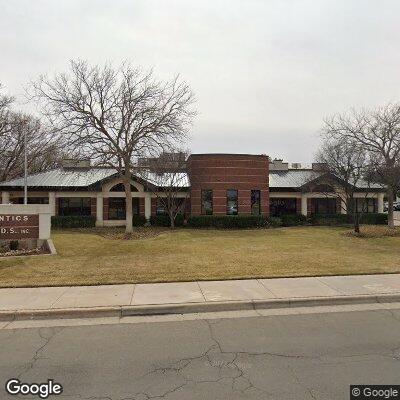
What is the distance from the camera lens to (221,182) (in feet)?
94.1

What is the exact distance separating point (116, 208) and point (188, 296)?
23521 millimetres

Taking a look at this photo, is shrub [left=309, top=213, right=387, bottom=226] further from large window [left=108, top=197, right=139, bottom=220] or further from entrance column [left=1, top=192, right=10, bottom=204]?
entrance column [left=1, top=192, right=10, bottom=204]

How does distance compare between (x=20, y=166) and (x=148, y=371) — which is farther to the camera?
(x=20, y=166)

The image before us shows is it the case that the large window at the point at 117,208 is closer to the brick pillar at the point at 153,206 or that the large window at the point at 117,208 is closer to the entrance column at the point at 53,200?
the brick pillar at the point at 153,206

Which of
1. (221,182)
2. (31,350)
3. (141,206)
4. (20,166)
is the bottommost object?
(31,350)

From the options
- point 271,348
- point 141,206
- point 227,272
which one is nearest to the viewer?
point 271,348

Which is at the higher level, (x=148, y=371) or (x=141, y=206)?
(x=141, y=206)

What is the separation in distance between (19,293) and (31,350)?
133 inches

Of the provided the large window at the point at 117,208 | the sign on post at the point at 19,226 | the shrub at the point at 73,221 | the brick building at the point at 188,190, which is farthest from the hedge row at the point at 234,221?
the sign on post at the point at 19,226

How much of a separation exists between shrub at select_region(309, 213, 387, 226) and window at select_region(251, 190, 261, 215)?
5236 mm

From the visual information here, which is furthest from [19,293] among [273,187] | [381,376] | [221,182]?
[273,187]

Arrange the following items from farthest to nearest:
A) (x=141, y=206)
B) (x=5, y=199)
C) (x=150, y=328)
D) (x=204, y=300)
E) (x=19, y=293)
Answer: (x=141, y=206)
(x=5, y=199)
(x=19, y=293)
(x=204, y=300)
(x=150, y=328)

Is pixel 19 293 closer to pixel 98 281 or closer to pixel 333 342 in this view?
pixel 98 281

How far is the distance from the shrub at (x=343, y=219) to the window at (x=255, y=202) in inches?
206
